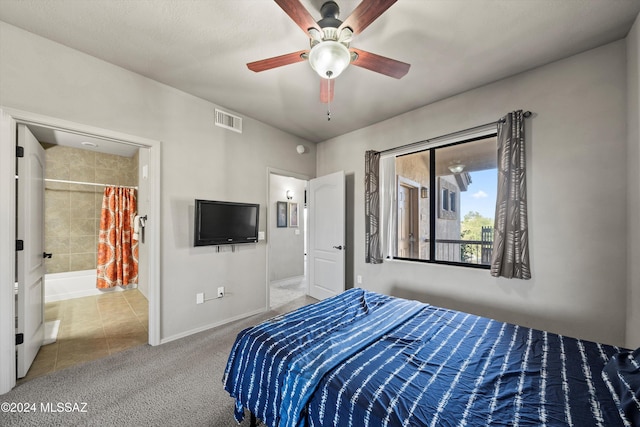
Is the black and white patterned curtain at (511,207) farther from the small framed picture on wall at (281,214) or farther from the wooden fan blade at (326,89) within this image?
the small framed picture on wall at (281,214)

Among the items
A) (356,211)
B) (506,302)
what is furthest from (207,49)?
(506,302)

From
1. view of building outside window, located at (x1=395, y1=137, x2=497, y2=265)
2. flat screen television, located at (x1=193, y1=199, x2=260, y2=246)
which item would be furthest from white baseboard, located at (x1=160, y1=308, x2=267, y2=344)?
view of building outside window, located at (x1=395, y1=137, x2=497, y2=265)

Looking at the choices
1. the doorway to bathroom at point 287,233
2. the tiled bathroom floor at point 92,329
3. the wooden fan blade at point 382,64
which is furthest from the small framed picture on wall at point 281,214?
the wooden fan blade at point 382,64

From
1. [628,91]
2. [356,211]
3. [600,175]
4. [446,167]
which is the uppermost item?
[628,91]

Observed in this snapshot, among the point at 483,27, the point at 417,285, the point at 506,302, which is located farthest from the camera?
the point at 417,285

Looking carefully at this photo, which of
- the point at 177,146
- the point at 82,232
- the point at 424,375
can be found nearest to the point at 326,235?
the point at 177,146

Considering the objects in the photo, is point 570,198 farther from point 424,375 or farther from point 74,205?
point 74,205

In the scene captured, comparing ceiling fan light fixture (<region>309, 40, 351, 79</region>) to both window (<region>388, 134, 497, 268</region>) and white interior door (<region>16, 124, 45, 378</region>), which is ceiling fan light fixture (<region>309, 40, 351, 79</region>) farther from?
white interior door (<region>16, 124, 45, 378</region>)

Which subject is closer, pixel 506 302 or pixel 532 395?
pixel 532 395

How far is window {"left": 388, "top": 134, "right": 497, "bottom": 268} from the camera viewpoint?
10.2ft

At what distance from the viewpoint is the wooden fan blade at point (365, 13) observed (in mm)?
1259

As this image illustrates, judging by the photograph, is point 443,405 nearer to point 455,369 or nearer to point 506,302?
point 455,369

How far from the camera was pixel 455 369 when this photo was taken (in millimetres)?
1162

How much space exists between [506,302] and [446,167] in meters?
1.97
